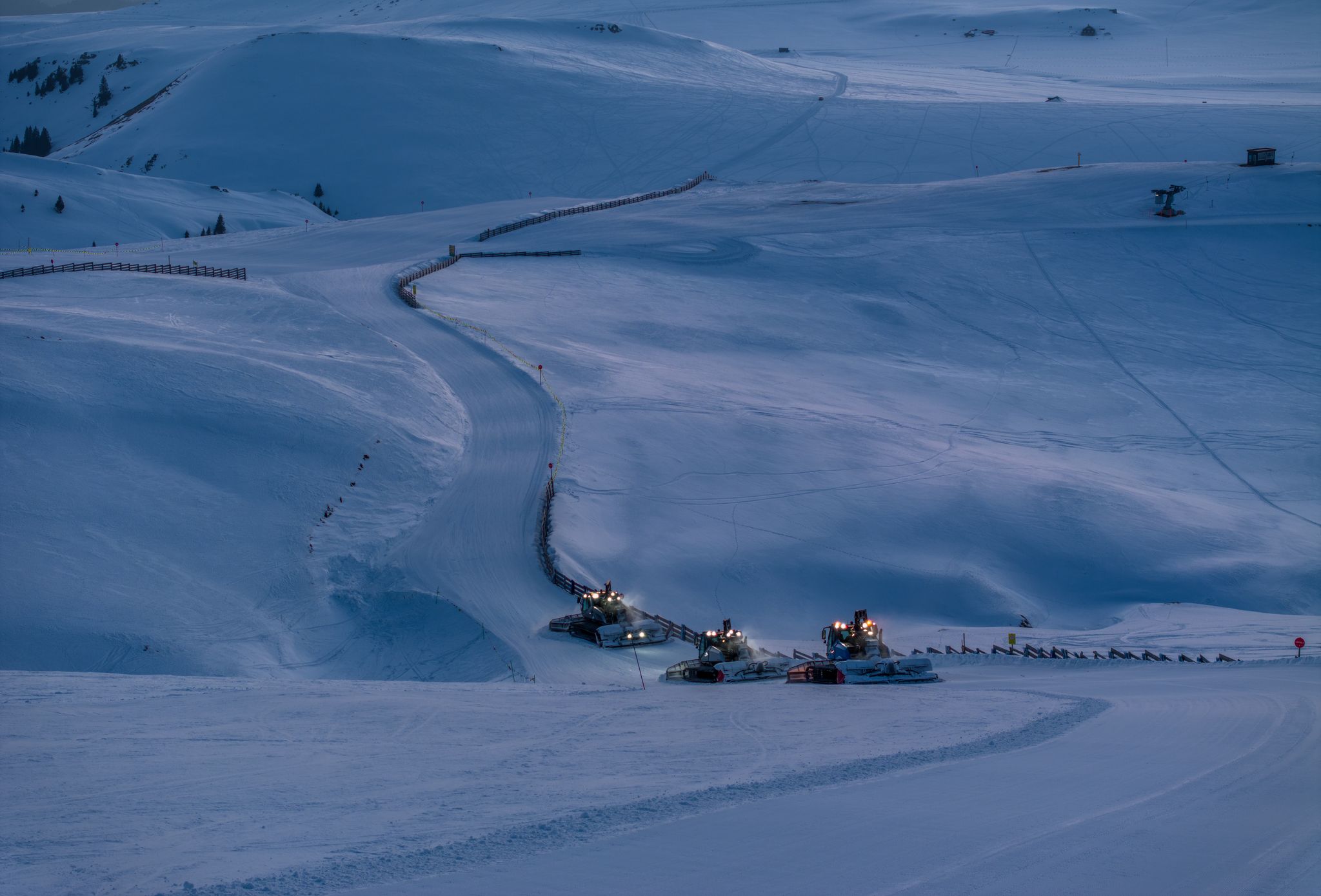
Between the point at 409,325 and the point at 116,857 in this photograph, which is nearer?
the point at 116,857

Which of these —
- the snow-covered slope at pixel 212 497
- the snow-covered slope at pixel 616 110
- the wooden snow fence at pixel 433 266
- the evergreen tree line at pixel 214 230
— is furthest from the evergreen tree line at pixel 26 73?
the snow-covered slope at pixel 212 497

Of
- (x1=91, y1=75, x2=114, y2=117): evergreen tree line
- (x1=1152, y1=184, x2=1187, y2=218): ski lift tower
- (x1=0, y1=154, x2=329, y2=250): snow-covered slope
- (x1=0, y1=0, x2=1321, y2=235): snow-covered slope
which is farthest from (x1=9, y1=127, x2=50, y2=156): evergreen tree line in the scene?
(x1=1152, y1=184, x2=1187, y2=218): ski lift tower

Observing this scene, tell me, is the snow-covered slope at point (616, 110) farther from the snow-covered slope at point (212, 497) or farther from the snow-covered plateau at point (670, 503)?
the snow-covered slope at point (212, 497)

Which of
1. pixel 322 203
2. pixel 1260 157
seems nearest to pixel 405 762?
pixel 1260 157

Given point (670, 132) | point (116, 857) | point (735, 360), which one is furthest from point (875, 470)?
point (670, 132)

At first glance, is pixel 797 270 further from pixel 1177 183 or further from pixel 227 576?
pixel 227 576
